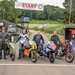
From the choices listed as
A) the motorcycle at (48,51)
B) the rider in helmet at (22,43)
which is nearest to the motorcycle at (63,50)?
the motorcycle at (48,51)

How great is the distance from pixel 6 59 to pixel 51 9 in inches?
395

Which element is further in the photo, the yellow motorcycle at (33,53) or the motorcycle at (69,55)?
the motorcycle at (69,55)

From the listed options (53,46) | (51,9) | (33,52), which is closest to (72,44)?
(53,46)

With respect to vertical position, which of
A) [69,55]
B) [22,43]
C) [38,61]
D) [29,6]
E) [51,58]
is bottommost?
[38,61]

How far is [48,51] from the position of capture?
16.1 meters

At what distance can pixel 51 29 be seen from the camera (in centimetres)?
2700

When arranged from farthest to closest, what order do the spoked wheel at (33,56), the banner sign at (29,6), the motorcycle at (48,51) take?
the banner sign at (29,6) < the motorcycle at (48,51) < the spoked wheel at (33,56)

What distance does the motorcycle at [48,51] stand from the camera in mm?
16070

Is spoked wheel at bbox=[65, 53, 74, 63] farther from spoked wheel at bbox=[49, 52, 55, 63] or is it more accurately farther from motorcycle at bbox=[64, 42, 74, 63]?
spoked wheel at bbox=[49, 52, 55, 63]

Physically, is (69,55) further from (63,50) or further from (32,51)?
(32,51)

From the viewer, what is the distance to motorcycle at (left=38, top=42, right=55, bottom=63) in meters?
16.1

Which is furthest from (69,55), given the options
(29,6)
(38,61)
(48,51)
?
(29,6)

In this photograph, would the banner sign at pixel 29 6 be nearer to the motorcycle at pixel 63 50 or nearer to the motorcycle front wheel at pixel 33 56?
the motorcycle at pixel 63 50

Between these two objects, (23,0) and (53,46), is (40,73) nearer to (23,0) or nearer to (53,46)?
(53,46)
